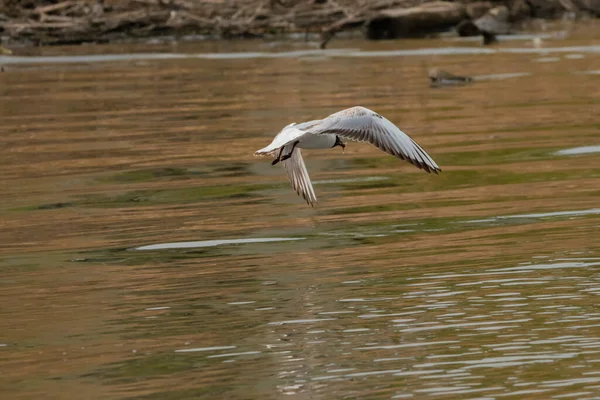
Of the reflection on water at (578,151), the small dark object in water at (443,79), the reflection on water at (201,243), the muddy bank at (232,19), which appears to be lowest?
the muddy bank at (232,19)

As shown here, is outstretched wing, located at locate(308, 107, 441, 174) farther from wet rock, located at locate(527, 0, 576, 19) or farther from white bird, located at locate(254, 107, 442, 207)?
wet rock, located at locate(527, 0, 576, 19)

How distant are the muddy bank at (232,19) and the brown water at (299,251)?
11.5 m

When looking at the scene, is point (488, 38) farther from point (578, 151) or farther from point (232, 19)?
point (578, 151)

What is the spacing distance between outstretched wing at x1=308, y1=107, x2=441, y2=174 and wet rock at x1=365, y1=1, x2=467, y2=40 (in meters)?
22.0

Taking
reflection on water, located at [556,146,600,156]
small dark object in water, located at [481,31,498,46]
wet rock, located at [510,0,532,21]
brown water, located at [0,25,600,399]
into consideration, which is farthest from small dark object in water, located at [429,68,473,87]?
wet rock, located at [510,0,532,21]

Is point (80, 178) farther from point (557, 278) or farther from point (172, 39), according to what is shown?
point (172, 39)

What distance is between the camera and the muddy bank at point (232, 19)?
33.1 metres

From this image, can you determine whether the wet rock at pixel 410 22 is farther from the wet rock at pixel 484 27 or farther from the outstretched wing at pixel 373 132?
the outstretched wing at pixel 373 132

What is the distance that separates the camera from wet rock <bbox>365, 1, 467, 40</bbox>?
1289 inches

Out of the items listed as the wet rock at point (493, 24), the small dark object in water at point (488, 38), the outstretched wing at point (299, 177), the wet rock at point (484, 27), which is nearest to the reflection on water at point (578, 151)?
the outstretched wing at point (299, 177)

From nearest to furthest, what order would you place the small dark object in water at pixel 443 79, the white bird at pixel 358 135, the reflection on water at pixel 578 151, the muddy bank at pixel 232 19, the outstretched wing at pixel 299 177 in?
1. the white bird at pixel 358 135
2. the outstretched wing at pixel 299 177
3. the reflection on water at pixel 578 151
4. the small dark object in water at pixel 443 79
5. the muddy bank at pixel 232 19

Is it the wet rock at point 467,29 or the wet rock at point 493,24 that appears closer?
the wet rock at point 467,29

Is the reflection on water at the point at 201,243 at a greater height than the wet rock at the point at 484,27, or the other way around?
the reflection on water at the point at 201,243

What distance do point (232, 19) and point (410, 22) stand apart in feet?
12.9
